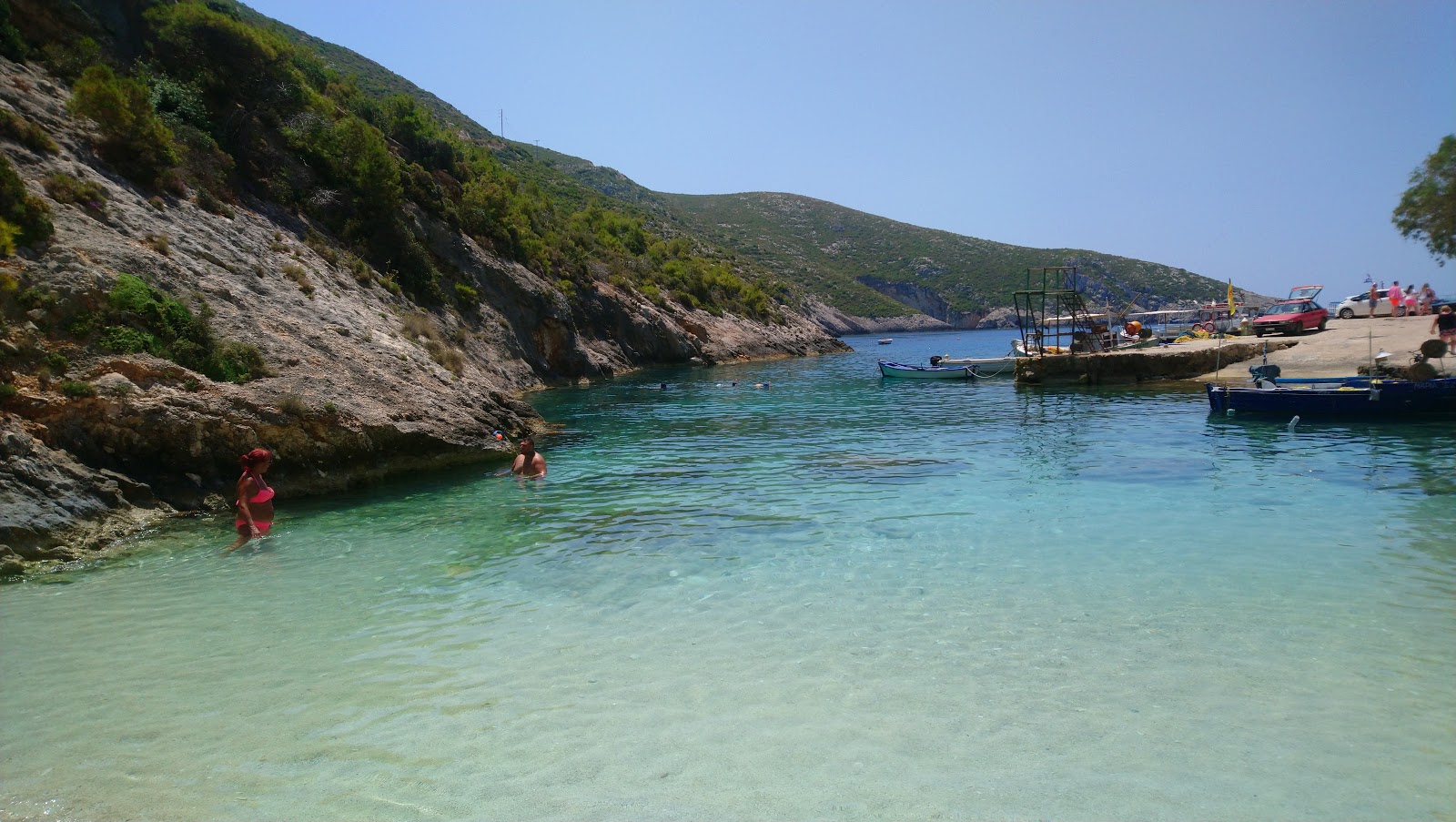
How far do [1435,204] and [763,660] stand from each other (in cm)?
5388

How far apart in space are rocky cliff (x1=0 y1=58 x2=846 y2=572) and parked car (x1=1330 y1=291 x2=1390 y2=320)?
46422 mm

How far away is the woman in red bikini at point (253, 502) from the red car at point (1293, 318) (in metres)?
44.3

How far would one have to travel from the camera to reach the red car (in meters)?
39.3

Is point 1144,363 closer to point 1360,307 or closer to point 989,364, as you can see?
point 989,364

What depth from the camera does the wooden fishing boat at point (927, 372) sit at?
147ft

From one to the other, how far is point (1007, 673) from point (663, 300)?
56.0 meters

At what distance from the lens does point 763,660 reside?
729cm

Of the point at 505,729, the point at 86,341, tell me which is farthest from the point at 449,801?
the point at 86,341

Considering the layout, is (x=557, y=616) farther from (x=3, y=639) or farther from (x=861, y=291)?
(x=861, y=291)

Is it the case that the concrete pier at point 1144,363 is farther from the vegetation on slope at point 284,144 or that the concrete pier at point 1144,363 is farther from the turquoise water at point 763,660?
the vegetation on slope at point 284,144

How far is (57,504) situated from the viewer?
34.7 feet

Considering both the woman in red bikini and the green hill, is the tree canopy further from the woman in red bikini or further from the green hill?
the woman in red bikini

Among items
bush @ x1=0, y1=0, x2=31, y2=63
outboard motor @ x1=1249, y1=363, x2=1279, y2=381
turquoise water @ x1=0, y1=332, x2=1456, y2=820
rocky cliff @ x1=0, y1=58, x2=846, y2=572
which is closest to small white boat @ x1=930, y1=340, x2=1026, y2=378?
outboard motor @ x1=1249, y1=363, x2=1279, y2=381

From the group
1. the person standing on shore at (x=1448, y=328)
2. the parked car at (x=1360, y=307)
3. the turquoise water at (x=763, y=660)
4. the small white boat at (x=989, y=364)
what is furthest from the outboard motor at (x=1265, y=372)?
the parked car at (x=1360, y=307)
